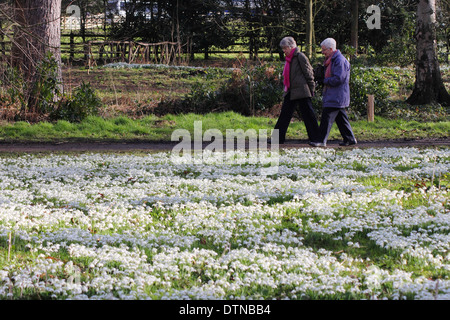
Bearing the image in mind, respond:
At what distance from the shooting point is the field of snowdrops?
4520 mm

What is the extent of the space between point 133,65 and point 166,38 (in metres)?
8.48

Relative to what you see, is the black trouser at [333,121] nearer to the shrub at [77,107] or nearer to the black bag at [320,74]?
the black bag at [320,74]

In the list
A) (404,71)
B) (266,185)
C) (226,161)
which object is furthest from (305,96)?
(404,71)

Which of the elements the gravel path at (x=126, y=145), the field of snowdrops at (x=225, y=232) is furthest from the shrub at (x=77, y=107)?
the field of snowdrops at (x=225, y=232)

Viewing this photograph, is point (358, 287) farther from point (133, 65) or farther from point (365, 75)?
point (133, 65)

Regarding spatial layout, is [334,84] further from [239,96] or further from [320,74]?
[239,96]

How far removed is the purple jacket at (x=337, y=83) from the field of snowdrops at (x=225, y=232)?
7.09ft

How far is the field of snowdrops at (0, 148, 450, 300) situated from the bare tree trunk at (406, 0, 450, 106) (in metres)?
10.2

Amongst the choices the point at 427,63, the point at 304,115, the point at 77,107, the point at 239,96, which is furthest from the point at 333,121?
the point at 427,63

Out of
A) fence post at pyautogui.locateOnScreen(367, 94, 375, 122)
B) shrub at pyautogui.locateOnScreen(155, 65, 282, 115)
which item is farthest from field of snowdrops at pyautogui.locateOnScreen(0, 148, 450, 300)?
shrub at pyautogui.locateOnScreen(155, 65, 282, 115)

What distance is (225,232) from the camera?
599 cm

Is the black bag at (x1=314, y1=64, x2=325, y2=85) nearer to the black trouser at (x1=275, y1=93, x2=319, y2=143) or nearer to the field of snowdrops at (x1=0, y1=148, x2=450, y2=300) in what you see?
the black trouser at (x1=275, y1=93, x2=319, y2=143)

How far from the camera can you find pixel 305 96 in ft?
41.0

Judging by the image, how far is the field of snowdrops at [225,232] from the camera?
4.52 meters
